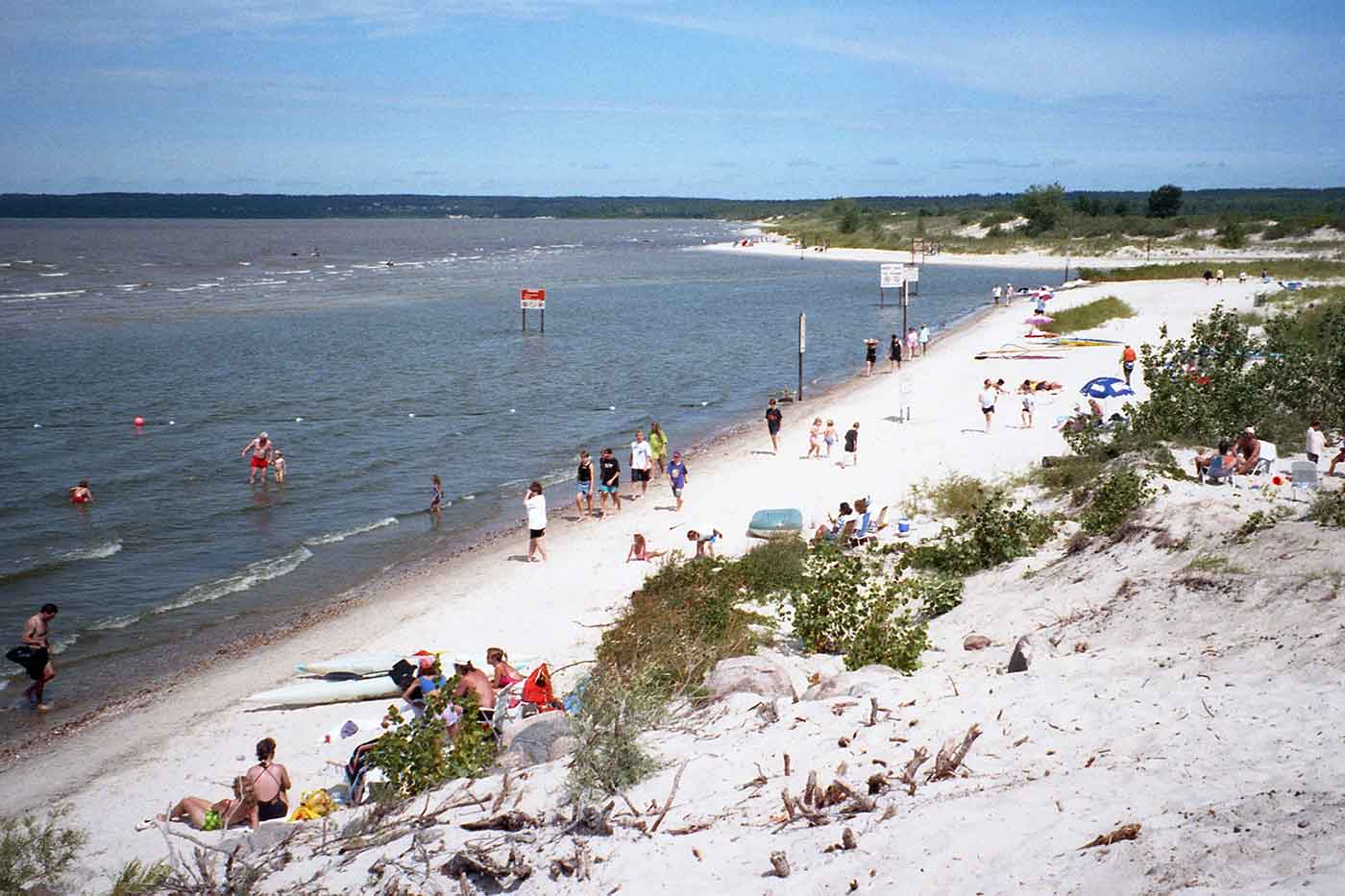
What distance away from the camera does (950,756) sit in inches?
277

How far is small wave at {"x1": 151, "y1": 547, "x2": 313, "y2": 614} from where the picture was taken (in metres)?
17.0

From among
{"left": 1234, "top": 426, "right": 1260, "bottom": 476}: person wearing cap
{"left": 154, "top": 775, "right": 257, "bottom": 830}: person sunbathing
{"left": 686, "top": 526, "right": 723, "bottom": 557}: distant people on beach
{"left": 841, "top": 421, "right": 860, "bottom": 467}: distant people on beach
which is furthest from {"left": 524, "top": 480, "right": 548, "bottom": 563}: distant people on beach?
{"left": 1234, "top": 426, "right": 1260, "bottom": 476}: person wearing cap

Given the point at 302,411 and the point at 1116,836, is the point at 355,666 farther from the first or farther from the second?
the point at 302,411

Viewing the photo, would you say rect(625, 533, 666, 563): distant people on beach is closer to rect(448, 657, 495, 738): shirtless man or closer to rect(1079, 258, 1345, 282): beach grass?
rect(448, 657, 495, 738): shirtless man

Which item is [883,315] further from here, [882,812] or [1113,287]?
[882,812]

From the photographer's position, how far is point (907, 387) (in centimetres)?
2662

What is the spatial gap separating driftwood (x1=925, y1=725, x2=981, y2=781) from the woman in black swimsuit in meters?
5.88

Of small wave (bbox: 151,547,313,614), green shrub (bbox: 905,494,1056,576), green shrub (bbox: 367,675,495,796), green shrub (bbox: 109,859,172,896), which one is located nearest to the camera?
green shrub (bbox: 109,859,172,896)

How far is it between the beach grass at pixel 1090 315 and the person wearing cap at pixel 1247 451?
27004 millimetres

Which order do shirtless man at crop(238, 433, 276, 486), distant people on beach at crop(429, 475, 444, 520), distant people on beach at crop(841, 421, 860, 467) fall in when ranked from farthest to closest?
shirtless man at crop(238, 433, 276, 486) < distant people on beach at crop(841, 421, 860, 467) < distant people on beach at crop(429, 475, 444, 520)

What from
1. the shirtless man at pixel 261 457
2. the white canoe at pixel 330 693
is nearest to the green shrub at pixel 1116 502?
the white canoe at pixel 330 693

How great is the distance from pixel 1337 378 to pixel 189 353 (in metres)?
38.5

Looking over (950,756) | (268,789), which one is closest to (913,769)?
(950,756)

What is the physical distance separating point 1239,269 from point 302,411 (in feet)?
177
